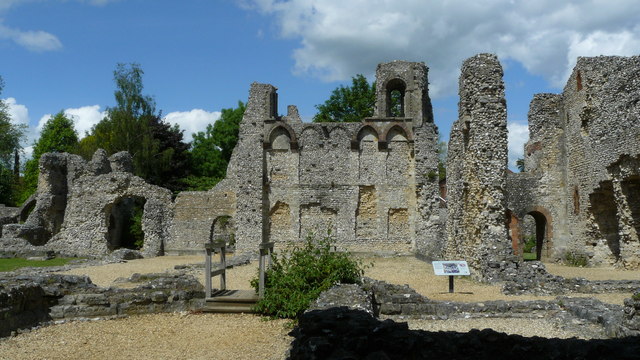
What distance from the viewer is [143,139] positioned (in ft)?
131

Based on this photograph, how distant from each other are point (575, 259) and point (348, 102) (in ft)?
82.7

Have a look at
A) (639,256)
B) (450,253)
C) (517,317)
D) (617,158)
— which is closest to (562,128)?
(617,158)

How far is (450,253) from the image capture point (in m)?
20.4

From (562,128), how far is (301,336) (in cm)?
2265

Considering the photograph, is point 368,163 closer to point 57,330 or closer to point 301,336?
point 57,330

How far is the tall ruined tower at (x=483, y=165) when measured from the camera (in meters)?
16.0

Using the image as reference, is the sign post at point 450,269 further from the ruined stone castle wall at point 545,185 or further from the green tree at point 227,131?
the green tree at point 227,131

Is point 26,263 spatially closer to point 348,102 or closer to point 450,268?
point 450,268

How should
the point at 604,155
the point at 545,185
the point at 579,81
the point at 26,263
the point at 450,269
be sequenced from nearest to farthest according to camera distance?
the point at 450,269 → the point at 604,155 → the point at 26,263 → the point at 579,81 → the point at 545,185

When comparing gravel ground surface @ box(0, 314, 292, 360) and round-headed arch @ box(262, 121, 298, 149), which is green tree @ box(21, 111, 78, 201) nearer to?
round-headed arch @ box(262, 121, 298, 149)

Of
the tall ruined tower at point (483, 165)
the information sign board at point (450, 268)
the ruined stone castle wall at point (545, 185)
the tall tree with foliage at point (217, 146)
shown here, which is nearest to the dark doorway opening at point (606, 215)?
the ruined stone castle wall at point (545, 185)

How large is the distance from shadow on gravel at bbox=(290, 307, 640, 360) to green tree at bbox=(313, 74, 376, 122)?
38.9 metres

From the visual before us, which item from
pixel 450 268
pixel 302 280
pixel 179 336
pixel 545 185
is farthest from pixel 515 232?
pixel 179 336

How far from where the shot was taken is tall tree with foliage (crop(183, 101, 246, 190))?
146 ft
